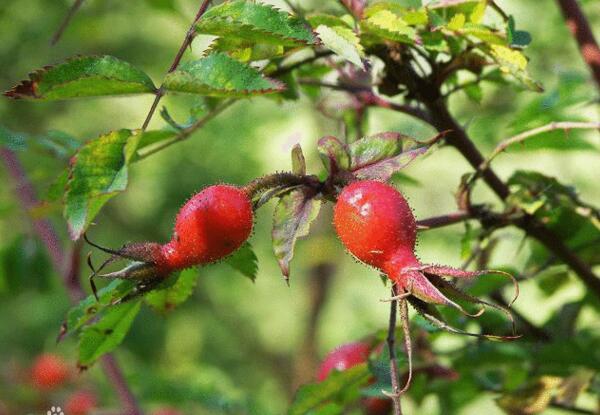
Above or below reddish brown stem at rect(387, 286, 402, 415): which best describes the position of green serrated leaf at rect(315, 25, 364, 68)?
above

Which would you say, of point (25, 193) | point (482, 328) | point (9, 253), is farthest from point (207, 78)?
point (9, 253)

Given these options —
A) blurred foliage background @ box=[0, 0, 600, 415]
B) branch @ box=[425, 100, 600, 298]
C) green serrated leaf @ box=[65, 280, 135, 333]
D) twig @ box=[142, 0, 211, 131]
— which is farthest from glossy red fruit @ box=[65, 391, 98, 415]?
twig @ box=[142, 0, 211, 131]

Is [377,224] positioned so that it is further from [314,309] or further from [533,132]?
[314,309]

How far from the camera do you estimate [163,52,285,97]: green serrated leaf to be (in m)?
0.78

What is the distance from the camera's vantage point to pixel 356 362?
136 cm

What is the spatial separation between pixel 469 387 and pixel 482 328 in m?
0.11

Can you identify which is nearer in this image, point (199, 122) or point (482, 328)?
point (199, 122)

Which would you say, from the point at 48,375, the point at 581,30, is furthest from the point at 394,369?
the point at 48,375

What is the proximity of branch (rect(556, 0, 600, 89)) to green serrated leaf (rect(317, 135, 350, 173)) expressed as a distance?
1.97 ft

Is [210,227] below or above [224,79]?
below

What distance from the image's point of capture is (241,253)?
3.46 ft

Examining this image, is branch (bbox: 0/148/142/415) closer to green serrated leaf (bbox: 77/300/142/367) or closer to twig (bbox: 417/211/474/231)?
green serrated leaf (bbox: 77/300/142/367)

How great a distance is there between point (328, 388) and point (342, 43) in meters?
0.56

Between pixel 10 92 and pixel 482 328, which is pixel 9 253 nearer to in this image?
pixel 482 328
